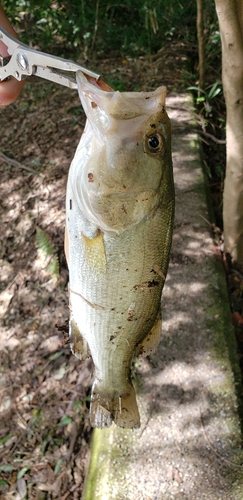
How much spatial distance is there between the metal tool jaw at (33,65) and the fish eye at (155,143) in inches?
10.8

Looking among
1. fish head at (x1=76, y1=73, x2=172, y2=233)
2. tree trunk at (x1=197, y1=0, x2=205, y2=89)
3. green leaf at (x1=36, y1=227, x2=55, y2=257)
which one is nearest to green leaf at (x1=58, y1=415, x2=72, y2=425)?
green leaf at (x1=36, y1=227, x2=55, y2=257)

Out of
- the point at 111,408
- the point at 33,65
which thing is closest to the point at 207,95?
the point at 33,65

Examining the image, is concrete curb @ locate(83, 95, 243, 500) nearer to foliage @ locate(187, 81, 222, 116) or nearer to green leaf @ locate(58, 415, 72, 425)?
green leaf @ locate(58, 415, 72, 425)

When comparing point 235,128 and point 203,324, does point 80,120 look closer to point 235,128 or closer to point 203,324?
point 235,128

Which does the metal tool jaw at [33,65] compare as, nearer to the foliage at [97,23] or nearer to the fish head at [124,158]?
the fish head at [124,158]

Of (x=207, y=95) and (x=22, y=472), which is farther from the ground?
(x=207, y=95)

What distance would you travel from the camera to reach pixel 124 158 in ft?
5.23

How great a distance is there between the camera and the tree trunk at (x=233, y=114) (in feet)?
9.64

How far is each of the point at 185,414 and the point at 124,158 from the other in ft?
6.45

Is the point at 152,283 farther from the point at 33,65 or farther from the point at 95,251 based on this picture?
the point at 33,65

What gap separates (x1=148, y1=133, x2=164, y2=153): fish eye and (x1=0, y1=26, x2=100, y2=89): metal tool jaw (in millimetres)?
275

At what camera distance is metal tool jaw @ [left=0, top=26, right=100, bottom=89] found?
149 cm

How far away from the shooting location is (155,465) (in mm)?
2738

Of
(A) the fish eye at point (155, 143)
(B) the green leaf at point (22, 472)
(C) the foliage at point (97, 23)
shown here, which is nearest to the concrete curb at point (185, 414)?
(B) the green leaf at point (22, 472)
